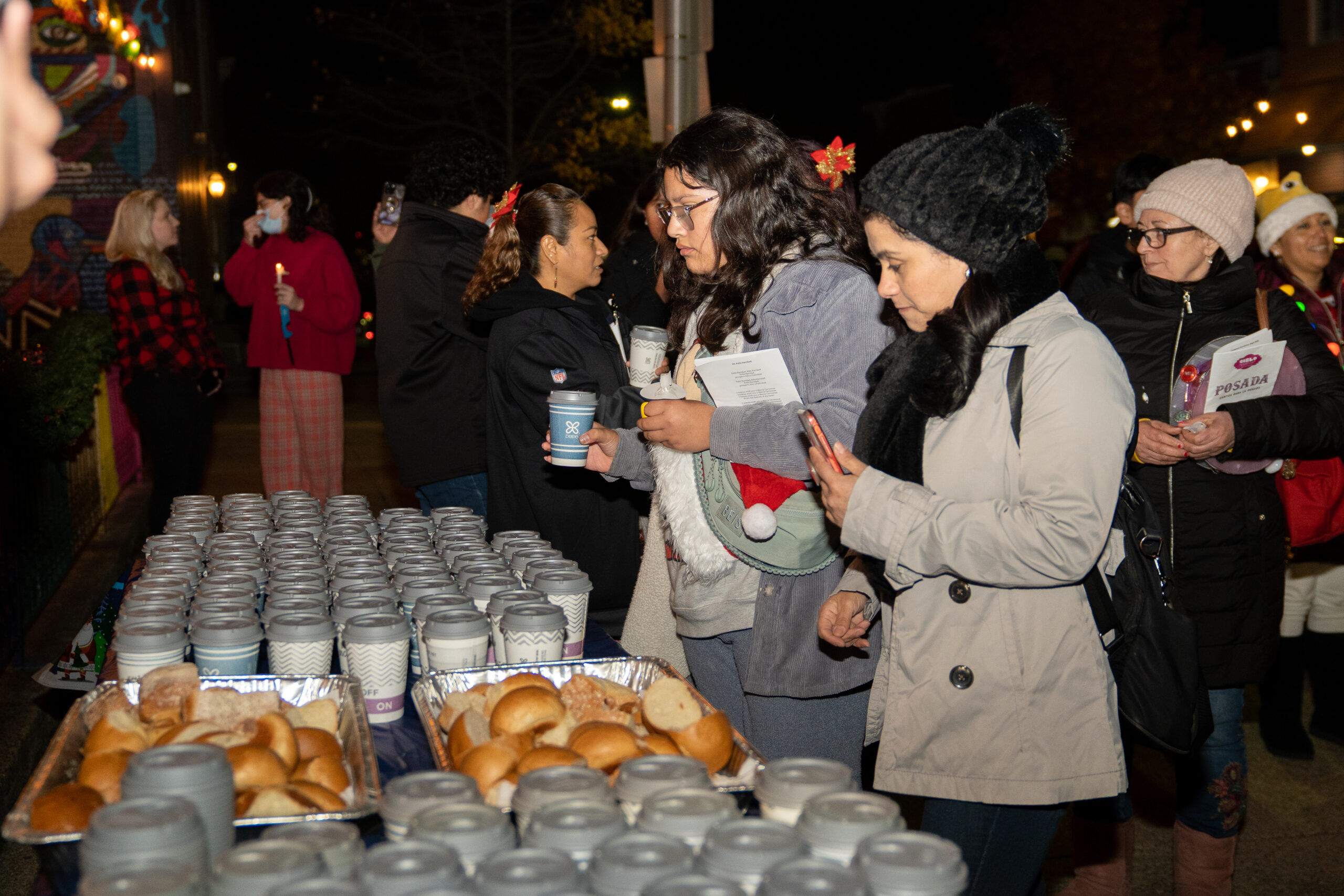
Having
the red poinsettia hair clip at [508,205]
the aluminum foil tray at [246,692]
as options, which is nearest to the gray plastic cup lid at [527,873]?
the aluminum foil tray at [246,692]

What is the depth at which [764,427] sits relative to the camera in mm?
2750

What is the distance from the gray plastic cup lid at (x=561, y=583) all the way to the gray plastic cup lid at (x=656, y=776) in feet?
3.42

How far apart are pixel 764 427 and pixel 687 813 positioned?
1.30 metres

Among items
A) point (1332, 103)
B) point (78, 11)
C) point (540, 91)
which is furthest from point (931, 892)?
point (1332, 103)

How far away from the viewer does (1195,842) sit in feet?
11.8

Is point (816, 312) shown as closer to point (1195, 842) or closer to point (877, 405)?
point (877, 405)

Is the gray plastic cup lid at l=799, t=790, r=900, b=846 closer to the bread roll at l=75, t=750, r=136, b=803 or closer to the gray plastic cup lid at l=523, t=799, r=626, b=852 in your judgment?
the gray plastic cup lid at l=523, t=799, r=626, b=852

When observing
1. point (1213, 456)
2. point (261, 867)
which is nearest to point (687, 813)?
point (261, 867)

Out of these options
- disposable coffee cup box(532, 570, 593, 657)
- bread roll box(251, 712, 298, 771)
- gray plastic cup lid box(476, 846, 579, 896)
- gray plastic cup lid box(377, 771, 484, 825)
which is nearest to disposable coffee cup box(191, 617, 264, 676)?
bread roll box(251, 712, 298, 771)

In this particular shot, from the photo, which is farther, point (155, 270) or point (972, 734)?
point (155, 270)

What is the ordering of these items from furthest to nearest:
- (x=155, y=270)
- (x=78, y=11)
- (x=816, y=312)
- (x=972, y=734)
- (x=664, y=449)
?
(x=78, y=11) < (x=155, y=270) < (x=664, y=449) < (x=816, y=312) < (x=972, y=734)

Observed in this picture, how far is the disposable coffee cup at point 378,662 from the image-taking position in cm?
246

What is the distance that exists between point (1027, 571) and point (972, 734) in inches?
15.2

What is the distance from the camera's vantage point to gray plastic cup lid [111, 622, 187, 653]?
2.43m
